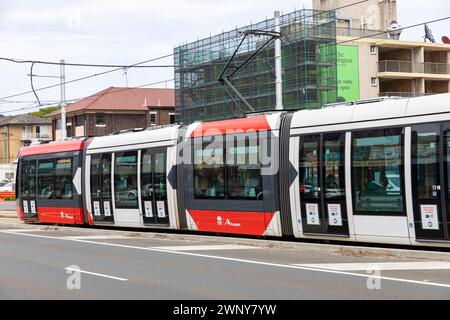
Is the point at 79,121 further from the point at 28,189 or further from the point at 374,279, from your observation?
the point at 374,279

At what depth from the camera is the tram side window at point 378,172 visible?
13.5 m

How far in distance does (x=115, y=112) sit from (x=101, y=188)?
205 feet

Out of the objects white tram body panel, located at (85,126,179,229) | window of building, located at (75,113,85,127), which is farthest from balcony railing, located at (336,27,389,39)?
white tram body panel, located at (85,126,179,229)

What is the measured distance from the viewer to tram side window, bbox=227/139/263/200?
54.7 feet

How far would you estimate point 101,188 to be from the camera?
2234 centimetres

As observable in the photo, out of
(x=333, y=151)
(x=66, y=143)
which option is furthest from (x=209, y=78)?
(x=333, y=151)

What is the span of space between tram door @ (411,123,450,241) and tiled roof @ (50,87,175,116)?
70.4 meters

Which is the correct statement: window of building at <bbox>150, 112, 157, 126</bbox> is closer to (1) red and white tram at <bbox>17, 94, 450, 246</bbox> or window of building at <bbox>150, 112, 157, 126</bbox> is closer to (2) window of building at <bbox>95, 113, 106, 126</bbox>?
(2) window of building at <bbox>95, 113, 106, 126</bbox>

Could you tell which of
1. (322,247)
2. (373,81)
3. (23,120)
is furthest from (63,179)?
(23,120)

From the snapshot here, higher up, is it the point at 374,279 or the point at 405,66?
the point at 405,66

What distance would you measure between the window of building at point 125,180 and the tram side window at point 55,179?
3089 millimetres
